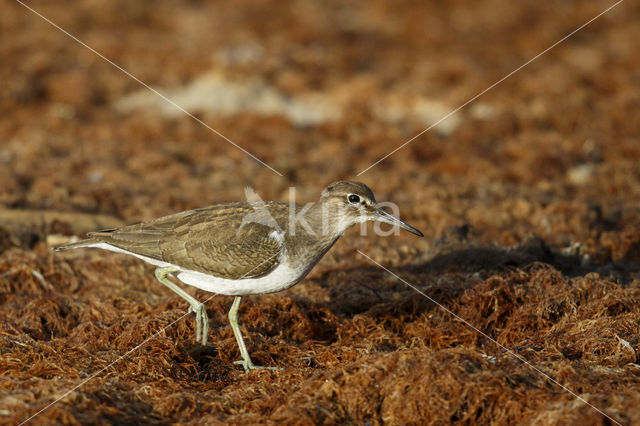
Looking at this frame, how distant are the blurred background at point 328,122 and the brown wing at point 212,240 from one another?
91cm

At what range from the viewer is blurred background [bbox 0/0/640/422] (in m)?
10.1

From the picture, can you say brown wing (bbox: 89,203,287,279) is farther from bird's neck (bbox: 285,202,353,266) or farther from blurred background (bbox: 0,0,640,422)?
blurred background (bbox: 0,0,640,422)

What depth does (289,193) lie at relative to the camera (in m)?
12.5

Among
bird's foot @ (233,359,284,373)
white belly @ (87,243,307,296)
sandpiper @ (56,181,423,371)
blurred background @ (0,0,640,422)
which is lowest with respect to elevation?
bird's foot @ (233,359,284,373)

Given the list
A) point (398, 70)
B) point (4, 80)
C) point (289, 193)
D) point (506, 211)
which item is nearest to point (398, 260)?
point (506, 211)

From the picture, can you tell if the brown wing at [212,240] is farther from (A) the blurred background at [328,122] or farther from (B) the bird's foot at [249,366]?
(A) the blurred background at [328,122]

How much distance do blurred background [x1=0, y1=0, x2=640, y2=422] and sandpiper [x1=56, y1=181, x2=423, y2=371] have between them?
2.93ft

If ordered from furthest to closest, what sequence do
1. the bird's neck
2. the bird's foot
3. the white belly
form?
the bird's neck < the white belly < the bird's foot

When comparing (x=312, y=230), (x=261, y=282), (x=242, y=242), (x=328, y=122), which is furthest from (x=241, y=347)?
(x=328, y=122)

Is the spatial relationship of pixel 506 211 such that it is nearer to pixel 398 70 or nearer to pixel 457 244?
pixel 457 244

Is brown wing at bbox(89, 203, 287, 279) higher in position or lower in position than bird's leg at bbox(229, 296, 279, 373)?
higher

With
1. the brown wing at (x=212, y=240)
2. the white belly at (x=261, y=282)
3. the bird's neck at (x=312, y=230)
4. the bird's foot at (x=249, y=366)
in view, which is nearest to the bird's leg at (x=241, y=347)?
the bird's foot at (x=249, y=366)

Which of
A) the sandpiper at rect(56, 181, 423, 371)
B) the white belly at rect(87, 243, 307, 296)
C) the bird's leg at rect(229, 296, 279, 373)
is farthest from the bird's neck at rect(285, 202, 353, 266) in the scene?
the bird's leg at rect(229, 296, 279, 373)

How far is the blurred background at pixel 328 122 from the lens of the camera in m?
10.1
